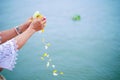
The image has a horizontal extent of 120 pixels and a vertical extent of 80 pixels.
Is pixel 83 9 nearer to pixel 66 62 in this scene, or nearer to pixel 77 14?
pixel 77 14

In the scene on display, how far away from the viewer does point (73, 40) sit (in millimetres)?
4059

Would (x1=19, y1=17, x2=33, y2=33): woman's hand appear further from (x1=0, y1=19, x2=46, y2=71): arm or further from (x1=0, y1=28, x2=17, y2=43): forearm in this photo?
(x1=0, y1=19, x2=46, y2=71): arm

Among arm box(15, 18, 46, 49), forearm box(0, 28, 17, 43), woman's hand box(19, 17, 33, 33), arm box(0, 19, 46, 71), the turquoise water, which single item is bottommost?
arm box(0, 19, 46, 71)

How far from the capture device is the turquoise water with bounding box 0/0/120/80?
11.6ft

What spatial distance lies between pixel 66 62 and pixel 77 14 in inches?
53.6

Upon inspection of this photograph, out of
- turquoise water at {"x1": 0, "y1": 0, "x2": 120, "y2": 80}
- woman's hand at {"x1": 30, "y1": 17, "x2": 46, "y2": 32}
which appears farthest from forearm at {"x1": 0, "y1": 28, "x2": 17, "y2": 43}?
turquoise water at {"x1": 0, "y1": 0, "x2": 120, "y2": 80}

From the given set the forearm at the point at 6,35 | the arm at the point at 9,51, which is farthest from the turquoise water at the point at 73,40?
the arm at the point at 9,51

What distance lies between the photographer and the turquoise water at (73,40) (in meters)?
3.53

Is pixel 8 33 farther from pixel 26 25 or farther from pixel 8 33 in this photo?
pixel 26 25

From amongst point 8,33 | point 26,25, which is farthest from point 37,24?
point 8,33

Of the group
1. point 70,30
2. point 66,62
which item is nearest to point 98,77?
point 66,62

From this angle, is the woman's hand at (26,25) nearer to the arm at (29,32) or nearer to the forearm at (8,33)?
the forearm at (8,33)

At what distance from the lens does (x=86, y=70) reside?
351 centimetres

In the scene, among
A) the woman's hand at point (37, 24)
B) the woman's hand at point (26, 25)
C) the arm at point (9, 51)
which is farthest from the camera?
the woman's hand at point (26, 25)
